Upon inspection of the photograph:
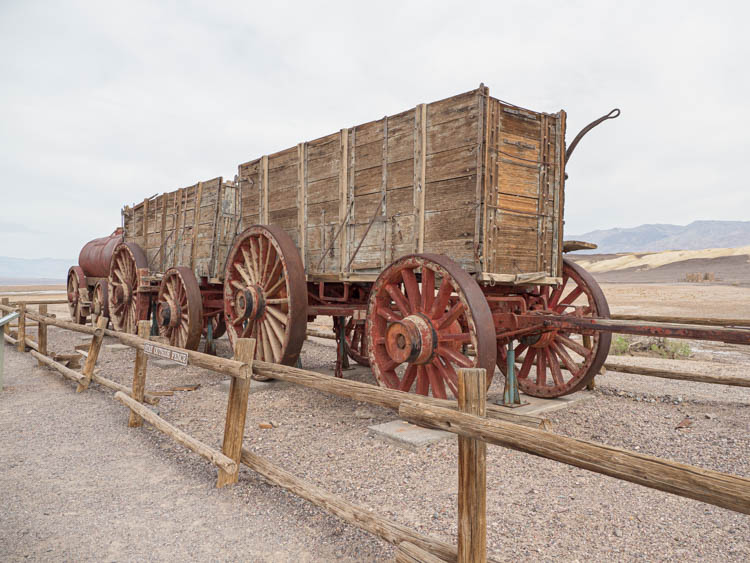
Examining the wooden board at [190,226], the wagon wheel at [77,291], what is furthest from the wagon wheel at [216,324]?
the wagon wheel at [77,291]

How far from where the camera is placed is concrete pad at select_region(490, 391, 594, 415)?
498 centimetres

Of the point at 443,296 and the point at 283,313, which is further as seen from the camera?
the point at 283,313

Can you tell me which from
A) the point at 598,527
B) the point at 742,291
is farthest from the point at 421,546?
the point at 742,291

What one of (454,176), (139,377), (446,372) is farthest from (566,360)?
(139,377)

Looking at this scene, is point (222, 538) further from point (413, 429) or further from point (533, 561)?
point (413, 429)

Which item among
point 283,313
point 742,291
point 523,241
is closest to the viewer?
point 523,241

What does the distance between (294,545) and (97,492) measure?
61.5 inches

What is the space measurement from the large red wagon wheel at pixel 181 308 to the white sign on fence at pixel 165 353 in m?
3.06

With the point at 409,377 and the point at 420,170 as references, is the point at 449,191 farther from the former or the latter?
the point at 409,377

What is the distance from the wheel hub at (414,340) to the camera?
4254 millimetres

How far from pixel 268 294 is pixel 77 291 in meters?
8.84

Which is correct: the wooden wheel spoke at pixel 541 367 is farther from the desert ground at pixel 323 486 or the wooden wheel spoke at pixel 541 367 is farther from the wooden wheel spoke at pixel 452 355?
the wooden wheel spoke at pixel 452 355

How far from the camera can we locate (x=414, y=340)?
4.25 m

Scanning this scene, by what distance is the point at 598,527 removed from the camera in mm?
2783
